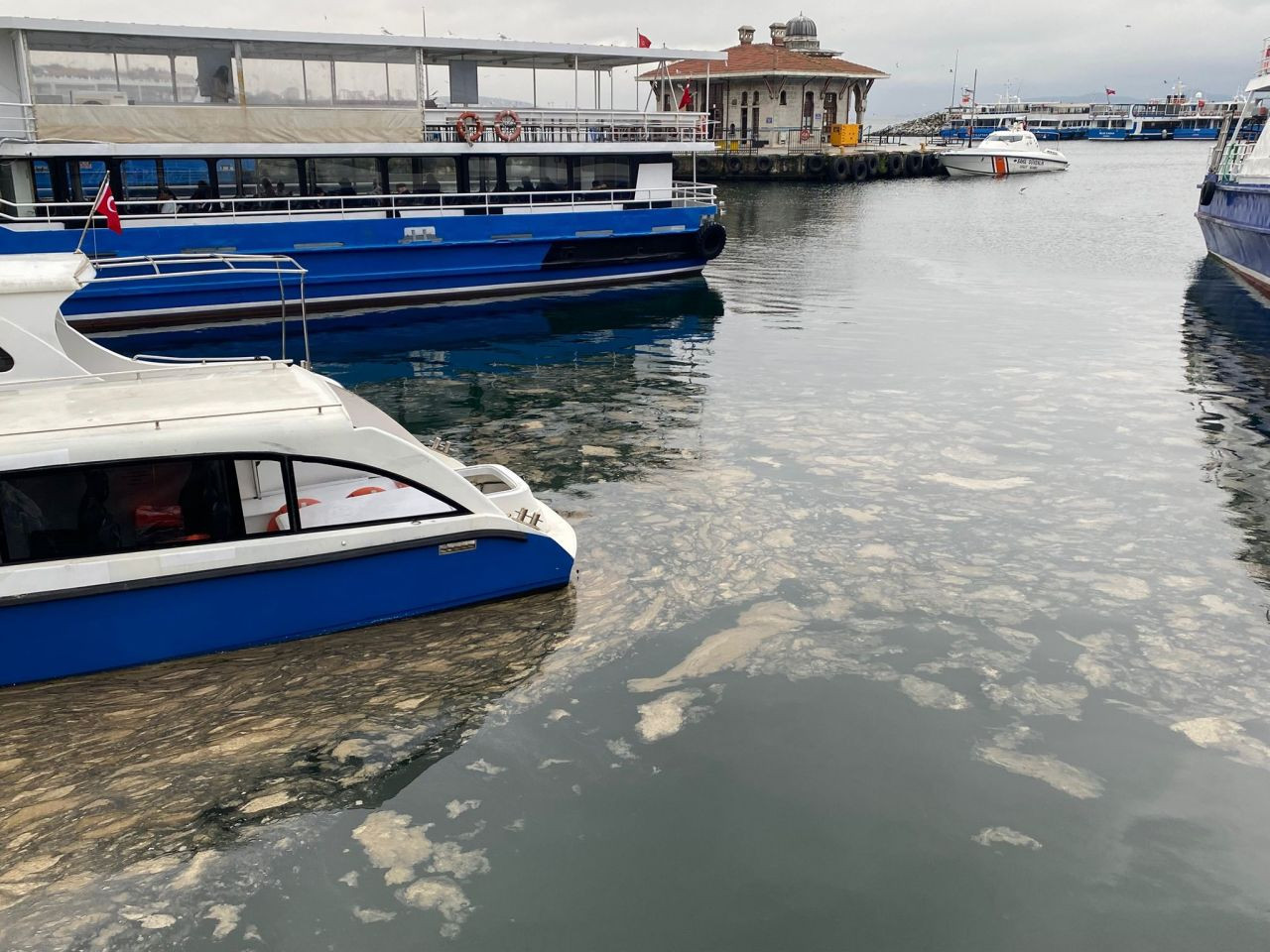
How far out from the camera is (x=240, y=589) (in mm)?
7234

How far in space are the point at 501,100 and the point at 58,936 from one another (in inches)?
904

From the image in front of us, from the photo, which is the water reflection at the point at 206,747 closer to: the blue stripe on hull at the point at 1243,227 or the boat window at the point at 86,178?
the boat window at the point at 86,178

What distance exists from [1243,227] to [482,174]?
20.3 m

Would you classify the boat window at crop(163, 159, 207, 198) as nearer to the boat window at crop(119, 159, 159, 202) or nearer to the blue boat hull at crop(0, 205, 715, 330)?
the boat window at crop(119, 159, 159, 202)

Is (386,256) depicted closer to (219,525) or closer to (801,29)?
(219,525)

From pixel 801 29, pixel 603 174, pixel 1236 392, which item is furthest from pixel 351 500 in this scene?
pixel 801 29

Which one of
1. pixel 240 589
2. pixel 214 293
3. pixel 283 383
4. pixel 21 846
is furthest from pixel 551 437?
pixel 214 293

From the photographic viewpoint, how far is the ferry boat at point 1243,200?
25.8 meters

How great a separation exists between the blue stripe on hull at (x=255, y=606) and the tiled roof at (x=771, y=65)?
253 ft

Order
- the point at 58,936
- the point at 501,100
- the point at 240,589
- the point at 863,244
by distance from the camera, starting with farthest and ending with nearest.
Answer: the point at 863,244
the point at 501,100
the point at 240,589
the point at 58,936

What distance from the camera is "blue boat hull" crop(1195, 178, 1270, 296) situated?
25.5 m

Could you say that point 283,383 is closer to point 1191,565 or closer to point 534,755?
point 534,755

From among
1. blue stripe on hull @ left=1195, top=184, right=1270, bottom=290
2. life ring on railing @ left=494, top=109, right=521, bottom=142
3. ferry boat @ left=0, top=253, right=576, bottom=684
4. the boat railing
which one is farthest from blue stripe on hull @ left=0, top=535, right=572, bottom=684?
blue stripe on hull @ left=1195, top=184, right=1270, bottom=290

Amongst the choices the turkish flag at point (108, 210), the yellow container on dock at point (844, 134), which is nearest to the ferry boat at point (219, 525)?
the turkish flag at point (108, 210)
